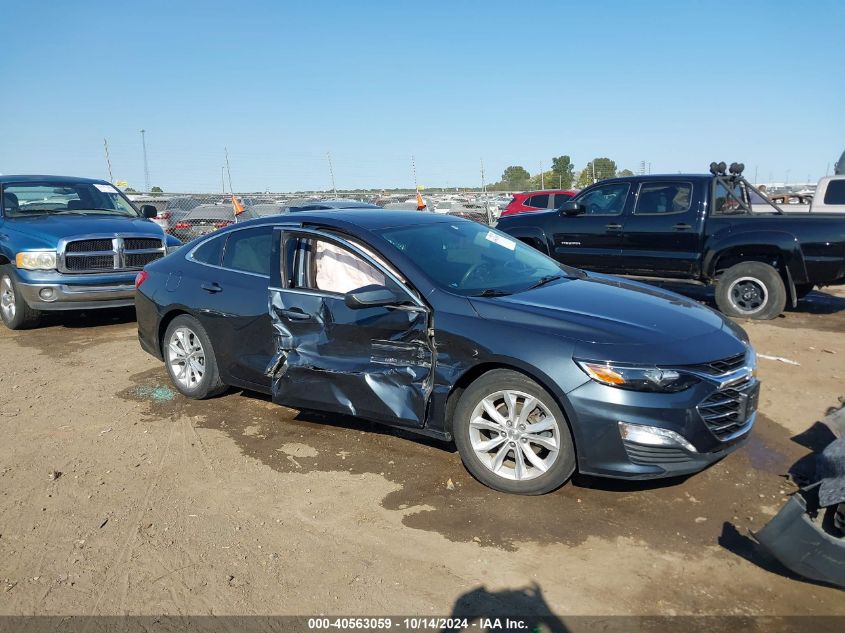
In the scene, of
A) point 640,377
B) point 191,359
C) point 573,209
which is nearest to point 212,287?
point 191,359

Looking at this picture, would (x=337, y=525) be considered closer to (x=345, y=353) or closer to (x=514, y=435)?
(x=514, y=435)

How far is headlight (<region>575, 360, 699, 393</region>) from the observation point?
3.74m

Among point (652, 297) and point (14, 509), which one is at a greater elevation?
point (652, 297)

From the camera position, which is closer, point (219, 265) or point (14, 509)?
point (14, 509)

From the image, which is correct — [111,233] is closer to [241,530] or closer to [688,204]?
[241,530]

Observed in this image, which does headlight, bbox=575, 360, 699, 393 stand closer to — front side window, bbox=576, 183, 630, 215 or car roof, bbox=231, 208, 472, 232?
car roof, bbox=231, 208, 472, 232

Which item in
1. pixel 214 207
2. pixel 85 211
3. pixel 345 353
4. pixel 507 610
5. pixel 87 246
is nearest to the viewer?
pixel 507 610

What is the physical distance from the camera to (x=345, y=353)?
15.5ft

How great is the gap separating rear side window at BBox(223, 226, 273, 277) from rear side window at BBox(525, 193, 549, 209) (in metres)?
16.4

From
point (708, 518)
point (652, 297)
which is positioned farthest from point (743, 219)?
point (708, 518)

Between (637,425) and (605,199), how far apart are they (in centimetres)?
730

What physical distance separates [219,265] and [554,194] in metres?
16.5

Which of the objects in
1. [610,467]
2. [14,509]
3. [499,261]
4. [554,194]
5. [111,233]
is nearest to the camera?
[610,467]

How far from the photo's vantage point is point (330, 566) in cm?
346
